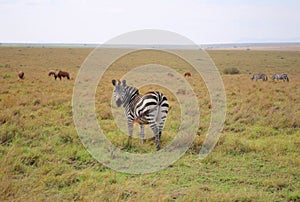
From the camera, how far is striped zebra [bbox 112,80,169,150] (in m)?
7.43

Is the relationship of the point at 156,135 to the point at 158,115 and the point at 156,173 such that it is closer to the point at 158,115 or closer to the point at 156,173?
the point at 158,115

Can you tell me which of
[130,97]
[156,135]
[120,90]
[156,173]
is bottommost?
[156,173]

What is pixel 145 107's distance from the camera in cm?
743

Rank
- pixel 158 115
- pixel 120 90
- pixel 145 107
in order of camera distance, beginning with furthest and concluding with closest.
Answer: pixel 120 90
pixel 158 115
pixel 145 107

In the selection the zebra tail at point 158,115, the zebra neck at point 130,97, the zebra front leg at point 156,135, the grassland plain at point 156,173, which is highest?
the zebra neck at point 130,97

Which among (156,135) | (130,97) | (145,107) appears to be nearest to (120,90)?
(130,97)

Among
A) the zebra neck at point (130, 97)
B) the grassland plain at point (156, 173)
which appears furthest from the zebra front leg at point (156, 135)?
the zebra neck at point (130, 97)

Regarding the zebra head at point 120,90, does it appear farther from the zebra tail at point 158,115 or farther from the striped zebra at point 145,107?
the zebra tail at point 158,115

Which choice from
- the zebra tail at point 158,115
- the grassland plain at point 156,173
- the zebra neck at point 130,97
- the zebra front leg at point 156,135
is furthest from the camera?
the zebra neck at point 130,97

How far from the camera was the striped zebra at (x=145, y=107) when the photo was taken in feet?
24.4

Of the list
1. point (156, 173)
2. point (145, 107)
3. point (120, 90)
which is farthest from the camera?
point (120, 90)

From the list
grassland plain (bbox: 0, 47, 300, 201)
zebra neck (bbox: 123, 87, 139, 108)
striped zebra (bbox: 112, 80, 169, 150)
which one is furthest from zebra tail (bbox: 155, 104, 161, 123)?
zebra neck (bbox: 123, 87, 139, 108)

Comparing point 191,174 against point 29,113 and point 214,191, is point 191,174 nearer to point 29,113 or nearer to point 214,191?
point 214,191

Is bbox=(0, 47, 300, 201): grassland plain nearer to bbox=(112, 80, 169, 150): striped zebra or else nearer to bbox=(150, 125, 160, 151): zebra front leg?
bbox=(150, 125, 160, 151): zebra front leg
